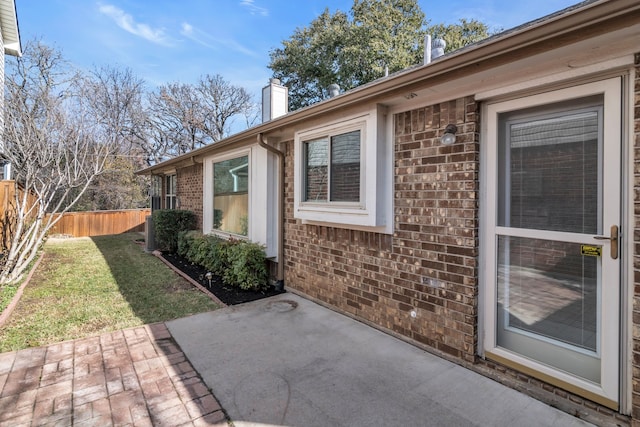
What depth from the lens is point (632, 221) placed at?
226 cm

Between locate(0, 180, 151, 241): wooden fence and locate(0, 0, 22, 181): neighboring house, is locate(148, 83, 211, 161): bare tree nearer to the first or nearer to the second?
locate(0, 180, 151, 241): wooden fence

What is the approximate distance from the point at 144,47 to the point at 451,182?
17.7 metres

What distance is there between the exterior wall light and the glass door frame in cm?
25

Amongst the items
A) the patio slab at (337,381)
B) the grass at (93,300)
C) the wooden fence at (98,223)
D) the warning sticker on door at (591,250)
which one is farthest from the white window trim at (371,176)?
the wooden fence at (98,223)

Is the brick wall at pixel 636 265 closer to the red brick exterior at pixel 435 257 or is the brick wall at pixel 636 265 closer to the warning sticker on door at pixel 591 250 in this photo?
the red brick exterior at pixel 435 257

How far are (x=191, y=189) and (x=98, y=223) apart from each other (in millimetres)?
7159

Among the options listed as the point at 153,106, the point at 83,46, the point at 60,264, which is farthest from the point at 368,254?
the point at 153,106

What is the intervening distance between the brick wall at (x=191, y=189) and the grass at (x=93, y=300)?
199 centimetres

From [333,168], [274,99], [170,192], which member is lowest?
[333,168]

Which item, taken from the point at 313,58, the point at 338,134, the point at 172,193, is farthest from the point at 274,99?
the point at 313,58

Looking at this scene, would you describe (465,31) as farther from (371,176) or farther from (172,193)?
(371,176)

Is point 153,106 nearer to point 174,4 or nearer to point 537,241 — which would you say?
point 174,4

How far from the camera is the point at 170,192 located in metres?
12.4

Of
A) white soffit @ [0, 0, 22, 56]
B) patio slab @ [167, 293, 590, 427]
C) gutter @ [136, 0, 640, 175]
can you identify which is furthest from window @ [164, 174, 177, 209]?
gutter @ [136, 0, 640, 175]
